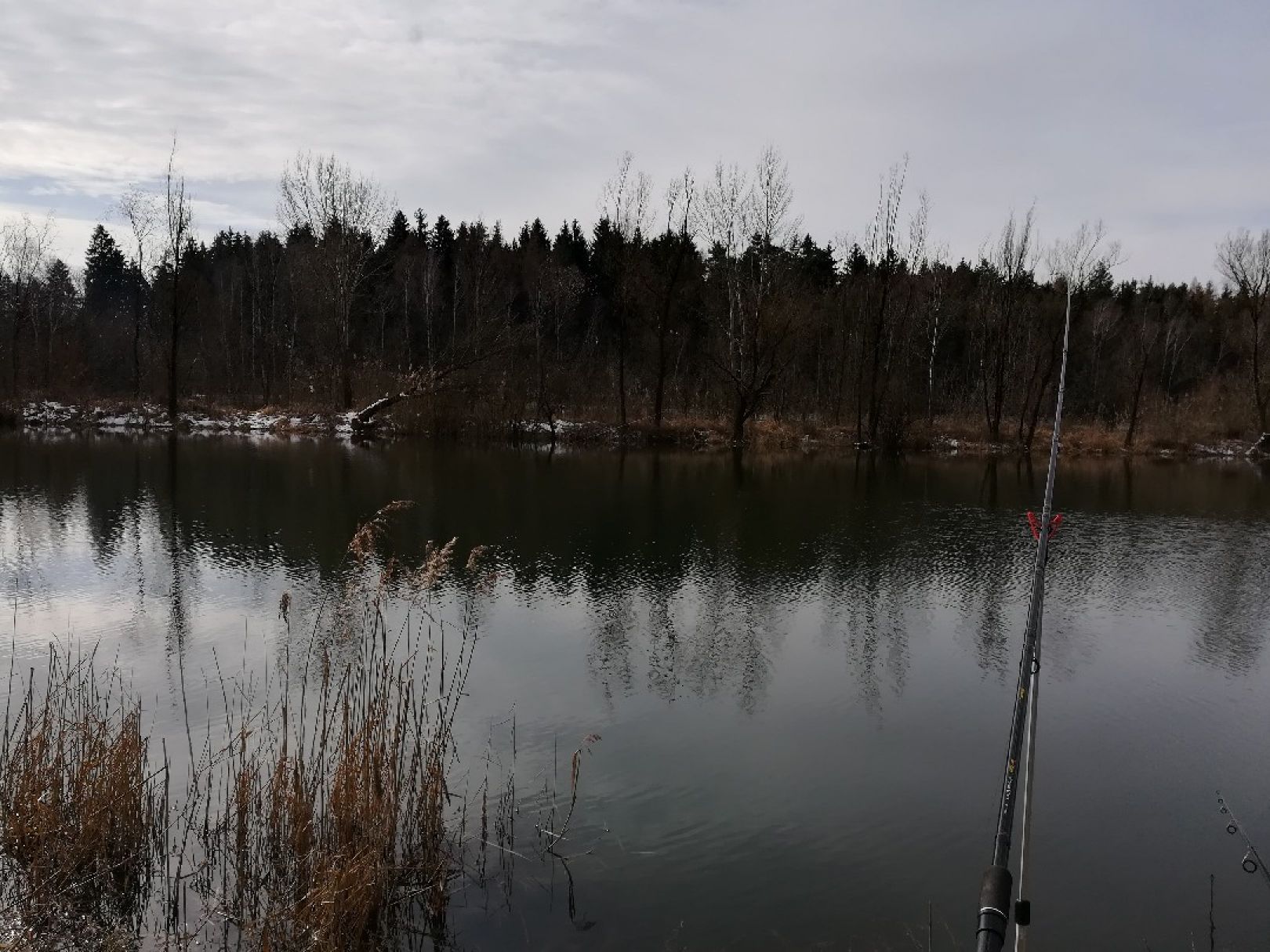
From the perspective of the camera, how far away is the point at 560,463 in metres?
28.3

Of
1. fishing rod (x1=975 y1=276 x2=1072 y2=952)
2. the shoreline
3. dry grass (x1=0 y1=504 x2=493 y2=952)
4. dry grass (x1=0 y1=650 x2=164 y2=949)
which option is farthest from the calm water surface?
the shoreline

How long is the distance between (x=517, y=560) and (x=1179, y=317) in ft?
193

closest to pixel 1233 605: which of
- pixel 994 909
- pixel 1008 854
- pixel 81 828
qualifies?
pixel 1008 854

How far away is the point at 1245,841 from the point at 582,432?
31.5 metres

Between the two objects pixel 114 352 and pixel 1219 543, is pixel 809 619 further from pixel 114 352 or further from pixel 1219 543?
pixel 114 352

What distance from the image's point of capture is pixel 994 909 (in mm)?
2689

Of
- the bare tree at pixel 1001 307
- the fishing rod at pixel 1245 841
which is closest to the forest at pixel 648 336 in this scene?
the bare tree at pixel 1001 307

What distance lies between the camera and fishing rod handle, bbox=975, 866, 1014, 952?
2.58m

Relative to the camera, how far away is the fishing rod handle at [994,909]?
2578 millimetres

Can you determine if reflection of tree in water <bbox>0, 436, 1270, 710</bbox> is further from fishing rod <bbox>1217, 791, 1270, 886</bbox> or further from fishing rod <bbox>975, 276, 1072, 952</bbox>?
fishing rod <bbox>975, 276, 1072, 952</bbox>

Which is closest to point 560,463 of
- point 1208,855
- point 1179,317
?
point 1208,855

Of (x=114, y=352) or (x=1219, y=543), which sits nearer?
(x=1219, y=543)

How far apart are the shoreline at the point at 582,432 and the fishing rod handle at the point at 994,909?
31.7 metres

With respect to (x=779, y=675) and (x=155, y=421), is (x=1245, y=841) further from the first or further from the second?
(x=155, y=421)
